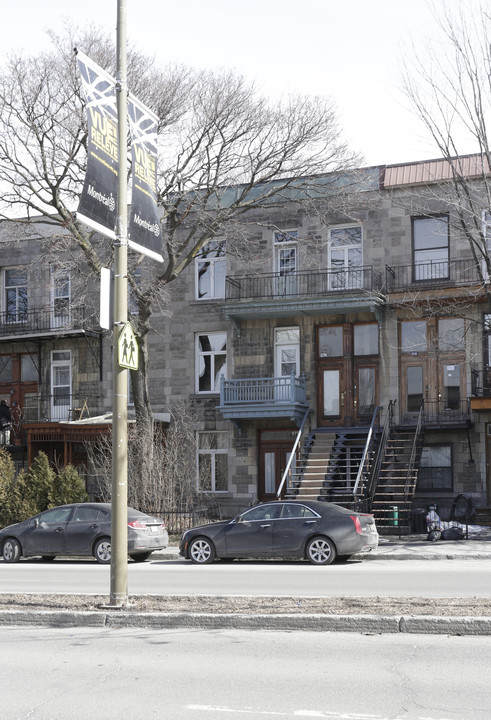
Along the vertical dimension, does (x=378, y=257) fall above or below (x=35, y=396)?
above

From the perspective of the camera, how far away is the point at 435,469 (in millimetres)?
29266

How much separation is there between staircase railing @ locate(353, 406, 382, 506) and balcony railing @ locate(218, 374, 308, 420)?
257 cm

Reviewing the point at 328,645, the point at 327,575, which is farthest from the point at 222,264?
the point at 328,645

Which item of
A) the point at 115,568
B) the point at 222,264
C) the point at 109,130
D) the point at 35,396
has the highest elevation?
the point at 222,264

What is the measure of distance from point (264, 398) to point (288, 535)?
1127cm

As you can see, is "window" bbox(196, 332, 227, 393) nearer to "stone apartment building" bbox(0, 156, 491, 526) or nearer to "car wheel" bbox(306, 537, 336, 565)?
"stone apartment building" bbox(0, 156, 491, 526)

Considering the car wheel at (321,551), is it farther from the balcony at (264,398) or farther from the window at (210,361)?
the window at (210,361)

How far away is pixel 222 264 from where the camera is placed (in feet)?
107

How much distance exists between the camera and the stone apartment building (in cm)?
2841

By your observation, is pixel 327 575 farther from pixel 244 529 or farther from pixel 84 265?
pixel 84 265

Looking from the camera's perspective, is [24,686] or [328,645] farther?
[328,645]

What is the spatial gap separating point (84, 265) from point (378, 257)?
33.3 feet

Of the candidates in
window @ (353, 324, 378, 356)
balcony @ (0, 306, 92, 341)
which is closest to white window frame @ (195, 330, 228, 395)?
balcony @ (0, 306, 92, 341)

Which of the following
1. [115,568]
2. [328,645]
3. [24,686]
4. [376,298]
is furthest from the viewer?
[376,298]
